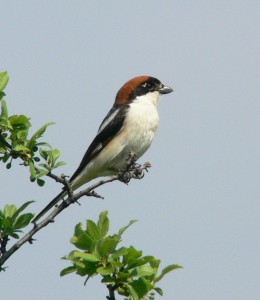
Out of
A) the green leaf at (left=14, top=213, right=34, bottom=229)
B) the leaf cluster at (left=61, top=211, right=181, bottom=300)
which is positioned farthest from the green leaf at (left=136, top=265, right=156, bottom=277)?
the green leaf at (left=14, top=213, right=34, bottom=229)

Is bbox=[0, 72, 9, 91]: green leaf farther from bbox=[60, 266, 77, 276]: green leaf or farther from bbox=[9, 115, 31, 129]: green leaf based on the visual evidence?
bbox=[60, 266, 77, 276]: green leaf

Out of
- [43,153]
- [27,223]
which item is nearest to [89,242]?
[27,223]

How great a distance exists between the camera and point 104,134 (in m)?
7.64

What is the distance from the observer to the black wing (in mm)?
7555

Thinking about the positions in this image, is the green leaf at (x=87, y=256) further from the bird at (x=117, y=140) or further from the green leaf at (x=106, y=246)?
the bird at (x=117, y=140)

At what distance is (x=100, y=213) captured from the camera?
375 centimetres

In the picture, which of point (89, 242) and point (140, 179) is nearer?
point (89, 242)

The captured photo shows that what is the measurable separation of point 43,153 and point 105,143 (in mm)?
3371

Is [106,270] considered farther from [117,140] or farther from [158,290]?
[117,140]

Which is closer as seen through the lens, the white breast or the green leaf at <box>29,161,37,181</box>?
the green leaf at <box>29,161,37,181</box>

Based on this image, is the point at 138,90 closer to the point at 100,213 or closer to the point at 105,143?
the point at 105,143

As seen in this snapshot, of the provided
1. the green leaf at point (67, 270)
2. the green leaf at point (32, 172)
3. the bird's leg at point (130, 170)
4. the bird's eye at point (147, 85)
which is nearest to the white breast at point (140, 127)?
the bird's eye at point (147, 85)

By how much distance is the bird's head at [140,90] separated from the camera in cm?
810

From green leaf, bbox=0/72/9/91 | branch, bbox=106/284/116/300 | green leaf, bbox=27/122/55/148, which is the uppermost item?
green leaf, bbox=0/72/9/91
